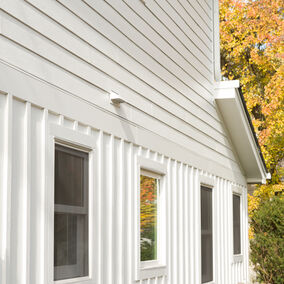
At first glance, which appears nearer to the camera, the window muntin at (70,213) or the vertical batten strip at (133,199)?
the window muntin at (70,213)

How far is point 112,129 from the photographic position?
21.2 ft

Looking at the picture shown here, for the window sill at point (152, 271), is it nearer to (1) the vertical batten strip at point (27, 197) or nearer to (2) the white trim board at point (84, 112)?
(2) the white trim board at point (84, 112)

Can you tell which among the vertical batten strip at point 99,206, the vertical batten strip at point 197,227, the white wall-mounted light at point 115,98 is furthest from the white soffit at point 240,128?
the vertical batten strip at point 99,206

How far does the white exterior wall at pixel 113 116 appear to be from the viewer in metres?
4.69

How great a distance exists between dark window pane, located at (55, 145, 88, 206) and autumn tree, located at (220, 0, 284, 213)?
13696 millimetres

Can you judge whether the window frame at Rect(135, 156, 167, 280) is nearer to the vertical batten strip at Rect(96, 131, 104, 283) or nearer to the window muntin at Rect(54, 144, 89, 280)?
the vertical batten strip at Rect(96, 131, 104, 283)

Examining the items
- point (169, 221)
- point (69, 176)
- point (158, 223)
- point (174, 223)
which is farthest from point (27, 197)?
point (174, 223)

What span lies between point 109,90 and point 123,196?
125 centimetres

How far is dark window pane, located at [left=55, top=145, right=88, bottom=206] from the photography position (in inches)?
212

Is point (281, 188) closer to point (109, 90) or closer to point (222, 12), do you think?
point (222, 12)

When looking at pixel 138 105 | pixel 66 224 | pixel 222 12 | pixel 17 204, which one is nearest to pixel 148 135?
pixel 138 105

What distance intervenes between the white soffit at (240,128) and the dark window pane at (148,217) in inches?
154

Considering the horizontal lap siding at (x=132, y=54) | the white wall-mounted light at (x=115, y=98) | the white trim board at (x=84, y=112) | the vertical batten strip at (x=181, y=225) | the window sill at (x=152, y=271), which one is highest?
the horizontal lap siding at (x=132, y=54)

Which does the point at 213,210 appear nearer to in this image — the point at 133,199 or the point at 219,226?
the point at 219,226
